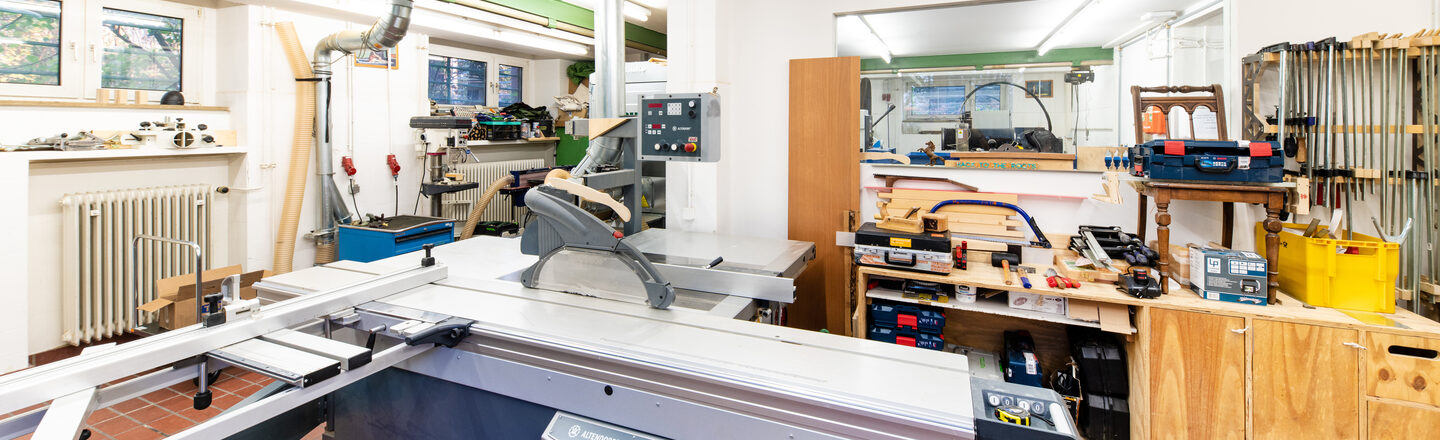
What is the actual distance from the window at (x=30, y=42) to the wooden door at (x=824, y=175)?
422cm

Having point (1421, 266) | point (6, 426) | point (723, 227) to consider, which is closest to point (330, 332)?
point (6, 426)

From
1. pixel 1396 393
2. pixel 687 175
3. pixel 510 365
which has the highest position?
pixel 687 175

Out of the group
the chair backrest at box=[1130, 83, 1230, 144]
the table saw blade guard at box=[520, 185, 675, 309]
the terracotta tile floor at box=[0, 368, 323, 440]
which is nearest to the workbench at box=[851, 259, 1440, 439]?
the chair backrest at box=[1130, 83, 1230, 144]

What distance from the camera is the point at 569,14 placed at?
6461 mm

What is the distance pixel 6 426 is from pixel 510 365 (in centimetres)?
90

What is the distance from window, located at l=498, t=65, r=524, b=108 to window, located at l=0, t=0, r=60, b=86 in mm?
3748

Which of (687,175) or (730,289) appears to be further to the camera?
(687,175)

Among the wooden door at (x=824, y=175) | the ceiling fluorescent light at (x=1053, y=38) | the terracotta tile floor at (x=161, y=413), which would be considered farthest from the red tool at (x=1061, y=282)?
the terracotta tile floor at (x=161, y=413)

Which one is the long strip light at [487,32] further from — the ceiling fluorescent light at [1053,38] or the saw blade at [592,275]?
the ceiling fluorescent light at [1053,38]

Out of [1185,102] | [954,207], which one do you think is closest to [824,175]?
[954,207]

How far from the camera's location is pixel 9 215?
3273 mm

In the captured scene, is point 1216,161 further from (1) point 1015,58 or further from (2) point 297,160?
(2) point 297,160

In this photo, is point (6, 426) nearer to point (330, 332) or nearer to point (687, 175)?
point (330, 332)

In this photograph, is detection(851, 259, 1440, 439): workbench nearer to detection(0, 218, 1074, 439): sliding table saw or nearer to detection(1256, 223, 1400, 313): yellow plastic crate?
detection(1256, 223, 1400, 313): yellow plastic crate
